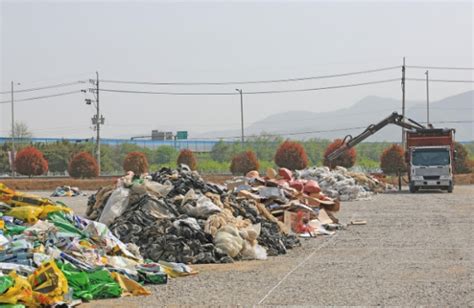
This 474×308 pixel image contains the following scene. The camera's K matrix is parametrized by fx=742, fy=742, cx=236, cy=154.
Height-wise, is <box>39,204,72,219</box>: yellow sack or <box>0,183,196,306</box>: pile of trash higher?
<box>39,204,72,219</box>: yellow sack

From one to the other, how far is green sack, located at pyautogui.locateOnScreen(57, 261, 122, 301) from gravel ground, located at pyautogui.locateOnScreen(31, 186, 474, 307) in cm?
24

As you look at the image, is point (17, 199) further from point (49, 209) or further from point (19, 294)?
point (19, 294)

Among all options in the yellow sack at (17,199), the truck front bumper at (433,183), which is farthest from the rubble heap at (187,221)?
the truck front bumper at (433,183)

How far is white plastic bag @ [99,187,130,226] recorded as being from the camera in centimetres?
1612

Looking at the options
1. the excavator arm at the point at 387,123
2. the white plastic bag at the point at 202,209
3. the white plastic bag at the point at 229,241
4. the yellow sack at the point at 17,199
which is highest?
the excavator arm at the point at 387,123

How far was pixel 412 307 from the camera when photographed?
9.75 m

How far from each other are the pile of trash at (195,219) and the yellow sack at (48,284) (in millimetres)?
4030

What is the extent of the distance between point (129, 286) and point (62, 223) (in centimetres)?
242

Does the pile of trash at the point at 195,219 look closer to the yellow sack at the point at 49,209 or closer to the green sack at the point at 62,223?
the yellow sack at the point at 49,209

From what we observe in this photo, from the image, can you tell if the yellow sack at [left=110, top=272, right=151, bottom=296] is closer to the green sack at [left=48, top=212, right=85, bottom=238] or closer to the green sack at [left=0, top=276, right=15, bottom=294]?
the green sack at [left=48, top=212, right=85, bottom=238]

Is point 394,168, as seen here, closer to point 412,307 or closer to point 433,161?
point 433,161

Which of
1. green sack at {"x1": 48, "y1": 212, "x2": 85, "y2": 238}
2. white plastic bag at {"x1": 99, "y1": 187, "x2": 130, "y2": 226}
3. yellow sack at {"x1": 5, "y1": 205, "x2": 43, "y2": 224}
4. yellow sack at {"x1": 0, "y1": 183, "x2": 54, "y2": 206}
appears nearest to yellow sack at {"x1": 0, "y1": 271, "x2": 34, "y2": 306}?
green sack at {"x1": 48, "y1": 212, "x2": 85, "y2": 238}

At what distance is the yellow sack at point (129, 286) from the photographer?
35.6 ft

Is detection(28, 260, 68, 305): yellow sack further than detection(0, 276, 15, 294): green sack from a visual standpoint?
Yes
